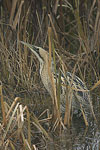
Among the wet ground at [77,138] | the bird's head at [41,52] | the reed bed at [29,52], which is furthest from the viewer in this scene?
the reed bed at [29,52]

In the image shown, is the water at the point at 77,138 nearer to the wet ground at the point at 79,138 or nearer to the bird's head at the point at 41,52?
the wet ground at the point at 79,138

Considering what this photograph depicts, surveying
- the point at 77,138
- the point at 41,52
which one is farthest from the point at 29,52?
the point at 77,138

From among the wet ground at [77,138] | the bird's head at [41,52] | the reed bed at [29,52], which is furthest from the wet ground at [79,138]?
the bird's head at [41,52]

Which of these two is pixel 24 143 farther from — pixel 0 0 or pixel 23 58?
pixel 0 0

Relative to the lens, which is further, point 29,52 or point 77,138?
point 29,52

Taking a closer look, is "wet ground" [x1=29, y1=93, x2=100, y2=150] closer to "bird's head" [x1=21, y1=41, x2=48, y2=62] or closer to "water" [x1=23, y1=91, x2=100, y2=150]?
"water" [x1=23, y1=91, x2=100, y2=150]

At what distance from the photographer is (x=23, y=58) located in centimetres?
480

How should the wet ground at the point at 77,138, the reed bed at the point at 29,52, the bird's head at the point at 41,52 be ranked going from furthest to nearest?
the reed bed at the point at 29,52 → the bird's head at the point at 41,52 → the wet ground at the point at 77,138

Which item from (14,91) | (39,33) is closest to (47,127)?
(14,91)

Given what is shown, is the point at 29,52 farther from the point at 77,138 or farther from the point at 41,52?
the point at 77,138

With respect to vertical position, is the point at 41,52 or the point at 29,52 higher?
the point at 41,52

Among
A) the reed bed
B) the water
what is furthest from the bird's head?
the water

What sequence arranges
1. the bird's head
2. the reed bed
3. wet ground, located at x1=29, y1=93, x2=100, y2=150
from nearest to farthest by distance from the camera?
wet ground, located at x1=29, y1=93, x2=100, y2=150, the bird's head, the reed bed

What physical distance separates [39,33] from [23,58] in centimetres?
62
